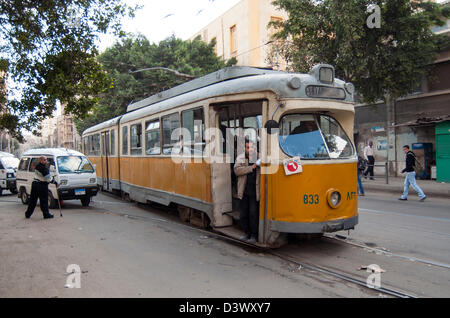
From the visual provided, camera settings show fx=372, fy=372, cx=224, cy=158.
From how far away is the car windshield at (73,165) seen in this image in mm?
12203

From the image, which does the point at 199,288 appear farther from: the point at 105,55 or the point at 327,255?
the point at 105,55

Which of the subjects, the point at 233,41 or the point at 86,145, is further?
the point at 233,41

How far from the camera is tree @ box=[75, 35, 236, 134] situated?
23.6 metres

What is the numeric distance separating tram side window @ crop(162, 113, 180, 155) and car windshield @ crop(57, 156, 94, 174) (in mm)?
4919

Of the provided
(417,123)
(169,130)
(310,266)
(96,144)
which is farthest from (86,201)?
(417,123)

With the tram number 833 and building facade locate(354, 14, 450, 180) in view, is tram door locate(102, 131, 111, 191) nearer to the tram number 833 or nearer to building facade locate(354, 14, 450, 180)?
the tram number 833

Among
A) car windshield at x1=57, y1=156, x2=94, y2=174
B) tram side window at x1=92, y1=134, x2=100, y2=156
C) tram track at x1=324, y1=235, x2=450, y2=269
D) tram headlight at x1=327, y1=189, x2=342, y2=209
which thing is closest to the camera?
tram track at x1=324, y1=235, x2=450, y2=269

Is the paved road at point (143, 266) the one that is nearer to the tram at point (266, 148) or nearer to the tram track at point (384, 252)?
the tram at point (266, 148)

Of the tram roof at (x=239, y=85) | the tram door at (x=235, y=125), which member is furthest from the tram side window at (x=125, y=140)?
the tram door at (x=235, y=125)

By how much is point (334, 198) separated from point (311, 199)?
440 millimetres

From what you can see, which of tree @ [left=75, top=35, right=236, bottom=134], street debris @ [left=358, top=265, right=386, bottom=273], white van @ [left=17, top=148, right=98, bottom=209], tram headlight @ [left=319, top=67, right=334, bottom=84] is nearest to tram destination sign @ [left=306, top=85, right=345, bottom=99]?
tram headlight @ [left=319, top=67, right=334, bottom=84]

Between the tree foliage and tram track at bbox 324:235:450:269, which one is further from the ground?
the tree foliage

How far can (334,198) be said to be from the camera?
5855 millimetres

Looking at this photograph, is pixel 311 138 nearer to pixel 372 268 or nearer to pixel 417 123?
pixel 372 268
